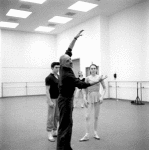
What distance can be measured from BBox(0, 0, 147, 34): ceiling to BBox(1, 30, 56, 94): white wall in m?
2.01

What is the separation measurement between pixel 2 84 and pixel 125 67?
9.30m

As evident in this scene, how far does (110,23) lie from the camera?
40.4ft

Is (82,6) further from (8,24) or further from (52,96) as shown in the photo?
(52,96)

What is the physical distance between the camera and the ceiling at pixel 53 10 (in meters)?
10.1

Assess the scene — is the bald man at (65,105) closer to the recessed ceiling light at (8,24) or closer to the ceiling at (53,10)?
the ceiling at (53,10)

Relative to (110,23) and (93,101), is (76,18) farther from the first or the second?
(93,101)

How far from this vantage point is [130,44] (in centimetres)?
1087

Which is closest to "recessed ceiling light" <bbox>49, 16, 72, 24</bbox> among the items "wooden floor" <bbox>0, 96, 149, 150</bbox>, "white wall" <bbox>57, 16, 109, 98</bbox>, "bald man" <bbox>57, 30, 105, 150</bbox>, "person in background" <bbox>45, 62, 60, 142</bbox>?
"white wall" <bbox>57, 16, 109, 98</bbox>

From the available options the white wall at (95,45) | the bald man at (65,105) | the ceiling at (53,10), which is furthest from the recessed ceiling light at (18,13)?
the bald man at (65,105)

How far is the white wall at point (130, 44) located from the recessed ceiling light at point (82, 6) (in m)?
1.97

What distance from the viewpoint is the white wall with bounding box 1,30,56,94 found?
599 inches

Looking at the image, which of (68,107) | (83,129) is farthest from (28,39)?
(68,107)

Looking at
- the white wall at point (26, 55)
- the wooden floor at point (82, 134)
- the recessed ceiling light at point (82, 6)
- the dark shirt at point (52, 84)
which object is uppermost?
the recessed ceiling light at point (82, 6)

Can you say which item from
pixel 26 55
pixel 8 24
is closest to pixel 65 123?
pixel 8 24
